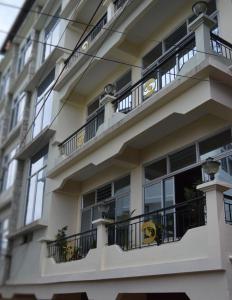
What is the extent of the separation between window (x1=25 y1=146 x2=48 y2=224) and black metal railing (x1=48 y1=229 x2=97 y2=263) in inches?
88.9

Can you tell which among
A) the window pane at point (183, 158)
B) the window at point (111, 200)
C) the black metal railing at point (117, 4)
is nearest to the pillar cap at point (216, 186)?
the window pane at point (183, 158)

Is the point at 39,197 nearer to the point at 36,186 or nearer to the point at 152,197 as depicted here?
the point at 36,186

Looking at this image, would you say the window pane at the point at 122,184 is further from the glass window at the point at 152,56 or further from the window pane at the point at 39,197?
the window pane at the point at 39,197

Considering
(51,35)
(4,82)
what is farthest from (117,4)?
(4,82)

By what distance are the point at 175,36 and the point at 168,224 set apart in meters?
5.11

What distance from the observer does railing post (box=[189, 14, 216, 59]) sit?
7.45 metres

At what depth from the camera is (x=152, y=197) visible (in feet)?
31.7

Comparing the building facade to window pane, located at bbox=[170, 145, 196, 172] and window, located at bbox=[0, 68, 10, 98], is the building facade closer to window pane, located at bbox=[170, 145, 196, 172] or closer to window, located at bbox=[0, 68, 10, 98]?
window pane, located at bbox=[170, 145, 196, 172]

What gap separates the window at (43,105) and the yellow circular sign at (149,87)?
17.9 ft

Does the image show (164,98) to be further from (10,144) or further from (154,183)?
(10,144)

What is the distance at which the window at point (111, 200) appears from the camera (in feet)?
35.2

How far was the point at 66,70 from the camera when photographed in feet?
46.2

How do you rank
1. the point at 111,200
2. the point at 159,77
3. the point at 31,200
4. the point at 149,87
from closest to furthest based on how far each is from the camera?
1. the point at 149,87
2. the point at 159,77
3. the point at 111,200
4. the point at 31,200

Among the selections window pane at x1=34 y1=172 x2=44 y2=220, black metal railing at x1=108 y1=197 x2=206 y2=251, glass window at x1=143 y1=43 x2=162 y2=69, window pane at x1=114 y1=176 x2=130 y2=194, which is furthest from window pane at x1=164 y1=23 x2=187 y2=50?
window pane at x1=34 y1=172 x2=44 y2=220
